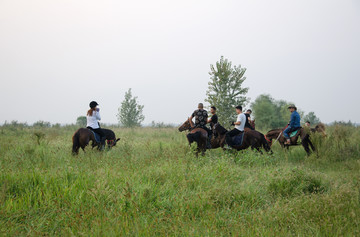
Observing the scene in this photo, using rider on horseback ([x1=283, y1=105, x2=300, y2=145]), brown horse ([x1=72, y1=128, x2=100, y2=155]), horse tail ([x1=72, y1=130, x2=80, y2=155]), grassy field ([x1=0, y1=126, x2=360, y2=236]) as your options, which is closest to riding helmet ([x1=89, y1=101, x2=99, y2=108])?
brown horse ([x1=72, y1=128, x2=100, y2=155])

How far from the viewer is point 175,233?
132 inches

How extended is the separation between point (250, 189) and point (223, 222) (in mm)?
1503

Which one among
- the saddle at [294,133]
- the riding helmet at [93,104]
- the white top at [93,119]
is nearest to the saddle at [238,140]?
the saddle at [294,133]

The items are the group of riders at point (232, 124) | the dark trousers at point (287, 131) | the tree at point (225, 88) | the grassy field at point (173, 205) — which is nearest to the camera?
the grassy field at point (173, 205)

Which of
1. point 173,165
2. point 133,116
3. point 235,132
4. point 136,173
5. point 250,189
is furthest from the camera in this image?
point 133,116

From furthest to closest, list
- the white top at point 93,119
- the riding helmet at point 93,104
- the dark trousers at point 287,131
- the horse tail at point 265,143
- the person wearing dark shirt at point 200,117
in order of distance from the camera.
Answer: the dark trousers at point 287,131
the person wearing dark shirt at point 200,117
the horse tail at point 265,143
the white top at point 93,119
the riding helmet at point 93,104

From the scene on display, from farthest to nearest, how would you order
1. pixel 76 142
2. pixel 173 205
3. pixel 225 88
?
pixel 225 88 → pixel 76 142 → pixel 173 205

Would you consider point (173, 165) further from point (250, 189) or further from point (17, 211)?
point (17, 211)

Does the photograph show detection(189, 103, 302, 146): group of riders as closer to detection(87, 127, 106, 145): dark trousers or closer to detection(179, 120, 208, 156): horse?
detection(179, 120, 208, 156): horse

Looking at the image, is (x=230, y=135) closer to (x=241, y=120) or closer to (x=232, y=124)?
(x=232, y=124)

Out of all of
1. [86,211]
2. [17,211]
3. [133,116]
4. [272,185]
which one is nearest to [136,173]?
[86,211]

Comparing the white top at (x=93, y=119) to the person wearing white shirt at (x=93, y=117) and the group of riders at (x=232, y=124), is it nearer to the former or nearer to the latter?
the person wearing white shirt at (x=93, y=117)

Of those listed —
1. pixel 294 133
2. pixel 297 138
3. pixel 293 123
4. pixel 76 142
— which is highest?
pixel 293 123

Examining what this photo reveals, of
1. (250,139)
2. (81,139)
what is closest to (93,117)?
(81,139)
